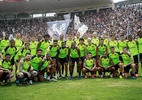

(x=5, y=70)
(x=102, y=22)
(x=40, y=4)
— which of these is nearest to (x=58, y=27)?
(x=5, y=70)

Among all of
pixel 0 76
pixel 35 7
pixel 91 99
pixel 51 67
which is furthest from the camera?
pixel 35 7

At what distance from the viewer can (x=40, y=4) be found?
130ft

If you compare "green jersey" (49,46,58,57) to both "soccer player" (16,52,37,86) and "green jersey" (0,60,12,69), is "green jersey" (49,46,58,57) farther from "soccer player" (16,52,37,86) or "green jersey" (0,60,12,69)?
"green jersey" (0,60,12,69)

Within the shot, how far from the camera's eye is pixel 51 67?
8758 mm

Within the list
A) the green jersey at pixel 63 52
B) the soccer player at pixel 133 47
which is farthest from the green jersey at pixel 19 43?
the soccer player at pixel 133 47

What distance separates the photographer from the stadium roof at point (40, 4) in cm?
3778

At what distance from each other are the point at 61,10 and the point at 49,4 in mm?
4424

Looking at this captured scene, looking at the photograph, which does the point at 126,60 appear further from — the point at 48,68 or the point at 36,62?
the point at 36,62

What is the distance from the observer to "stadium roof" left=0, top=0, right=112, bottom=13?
37.8m

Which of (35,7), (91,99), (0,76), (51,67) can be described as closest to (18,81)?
(0,76)

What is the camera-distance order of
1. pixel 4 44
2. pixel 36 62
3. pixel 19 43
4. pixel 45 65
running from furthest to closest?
pixel 19 43, pixel 4 44, pixel 45 65, pixel 36 62

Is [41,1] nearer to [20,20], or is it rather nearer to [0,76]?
[20,20]

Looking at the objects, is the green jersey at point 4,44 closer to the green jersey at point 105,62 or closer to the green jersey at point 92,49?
the green jersey at point 92,49

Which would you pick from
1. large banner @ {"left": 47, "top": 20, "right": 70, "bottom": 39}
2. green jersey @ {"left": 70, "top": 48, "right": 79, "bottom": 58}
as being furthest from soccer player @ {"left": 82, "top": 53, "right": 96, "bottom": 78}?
large banner @ {"left": 47, "top": 20, "right": 70, "bottom": 39}
